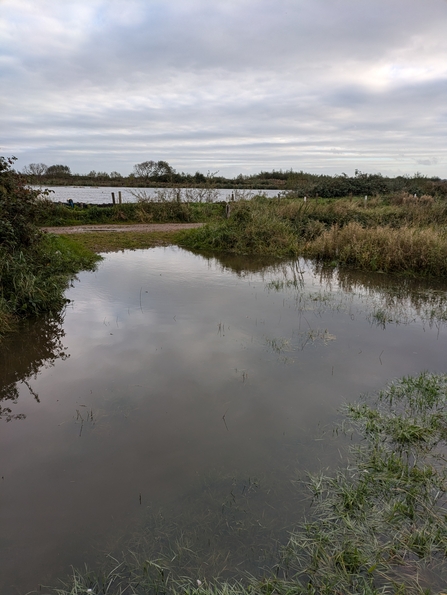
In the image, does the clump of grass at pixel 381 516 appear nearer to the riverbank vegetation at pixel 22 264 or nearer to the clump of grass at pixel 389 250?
the riverbank vegetation at pixel 22 264

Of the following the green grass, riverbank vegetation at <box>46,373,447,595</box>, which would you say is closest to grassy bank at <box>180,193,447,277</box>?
the green grass

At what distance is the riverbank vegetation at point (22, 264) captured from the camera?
26.5ft

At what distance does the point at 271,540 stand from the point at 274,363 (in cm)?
Result: 309

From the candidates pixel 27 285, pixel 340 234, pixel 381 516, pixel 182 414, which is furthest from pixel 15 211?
pixel 340 234

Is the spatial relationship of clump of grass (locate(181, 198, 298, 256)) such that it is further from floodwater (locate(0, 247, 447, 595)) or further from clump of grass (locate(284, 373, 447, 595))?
clump of grass (locate(284, 373, 447, 595))

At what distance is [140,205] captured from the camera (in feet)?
78.9

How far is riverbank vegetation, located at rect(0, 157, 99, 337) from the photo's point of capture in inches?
318

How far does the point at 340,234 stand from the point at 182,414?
1087cm

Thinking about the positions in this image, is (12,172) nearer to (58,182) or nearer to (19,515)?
(19,515)

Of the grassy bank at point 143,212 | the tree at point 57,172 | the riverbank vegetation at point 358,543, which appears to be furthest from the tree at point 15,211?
the tree at point 57,172

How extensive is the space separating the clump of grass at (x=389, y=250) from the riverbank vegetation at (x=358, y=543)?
861 cm

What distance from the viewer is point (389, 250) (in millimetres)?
12250

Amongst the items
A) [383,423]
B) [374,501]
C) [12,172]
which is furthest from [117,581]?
[12,172]

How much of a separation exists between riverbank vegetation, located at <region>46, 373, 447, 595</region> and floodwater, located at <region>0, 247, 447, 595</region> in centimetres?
12
